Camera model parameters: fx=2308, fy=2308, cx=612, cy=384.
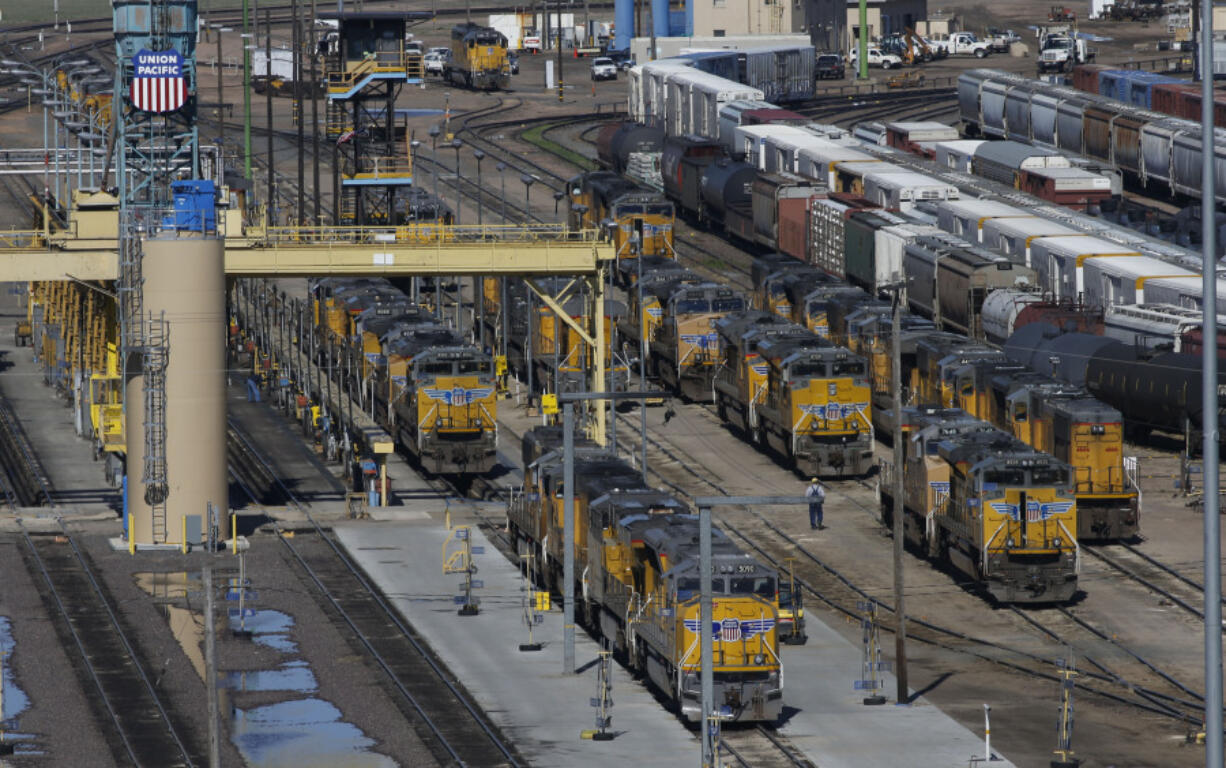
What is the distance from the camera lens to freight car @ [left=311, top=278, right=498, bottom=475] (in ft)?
233

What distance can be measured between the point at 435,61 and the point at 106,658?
130 metres

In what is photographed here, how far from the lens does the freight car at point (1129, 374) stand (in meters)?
69.9

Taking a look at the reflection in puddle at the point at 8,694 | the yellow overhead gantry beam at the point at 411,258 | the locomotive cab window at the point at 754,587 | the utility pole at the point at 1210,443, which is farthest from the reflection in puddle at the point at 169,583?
the utility pole at the point at 1210,443

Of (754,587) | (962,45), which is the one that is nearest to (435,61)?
(962,45)

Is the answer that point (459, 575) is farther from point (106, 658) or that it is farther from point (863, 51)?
point (863, 51)

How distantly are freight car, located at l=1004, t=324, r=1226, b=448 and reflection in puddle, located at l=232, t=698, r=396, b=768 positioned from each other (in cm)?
3249

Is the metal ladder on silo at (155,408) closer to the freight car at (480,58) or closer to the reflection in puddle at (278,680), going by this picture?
the reflection in puddle at (278,680)

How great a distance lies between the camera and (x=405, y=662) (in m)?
50.7

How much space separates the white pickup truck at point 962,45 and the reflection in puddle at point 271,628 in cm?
14548

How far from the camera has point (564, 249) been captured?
68.8 metres

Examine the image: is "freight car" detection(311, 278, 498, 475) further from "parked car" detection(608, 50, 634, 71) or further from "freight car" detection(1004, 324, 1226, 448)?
"parked car" detection(608, 50, 634, 71)

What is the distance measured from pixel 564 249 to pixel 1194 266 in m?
28.6

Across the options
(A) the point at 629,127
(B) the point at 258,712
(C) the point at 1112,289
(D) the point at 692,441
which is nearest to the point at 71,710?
(B) the point at 258,712

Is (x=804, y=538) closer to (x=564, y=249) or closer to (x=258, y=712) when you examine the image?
(x=564, y=249)
